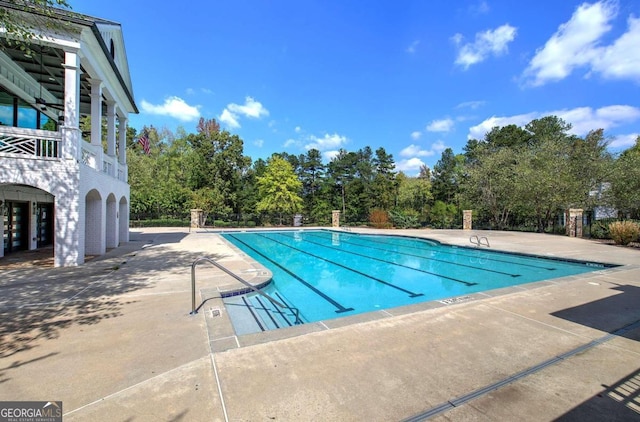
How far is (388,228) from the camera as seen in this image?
23734 mm

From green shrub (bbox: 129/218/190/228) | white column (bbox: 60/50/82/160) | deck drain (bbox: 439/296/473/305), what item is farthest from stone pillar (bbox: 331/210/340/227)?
deck drain (bbox: 439/296/473/305)

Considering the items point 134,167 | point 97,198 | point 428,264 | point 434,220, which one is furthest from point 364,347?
point 134,167

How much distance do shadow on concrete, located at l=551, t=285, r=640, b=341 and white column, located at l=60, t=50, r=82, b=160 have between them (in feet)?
34.7

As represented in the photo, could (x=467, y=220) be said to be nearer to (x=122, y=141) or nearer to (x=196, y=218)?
(x=196, y=218)

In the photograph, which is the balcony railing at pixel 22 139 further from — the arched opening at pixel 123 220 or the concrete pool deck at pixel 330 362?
the arched opening at pixel 123 220

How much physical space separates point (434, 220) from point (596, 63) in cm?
1424

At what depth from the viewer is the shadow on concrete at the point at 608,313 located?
12.4 ft

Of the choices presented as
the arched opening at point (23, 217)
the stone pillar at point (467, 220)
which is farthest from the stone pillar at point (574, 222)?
the arched opening at point (23, 217)

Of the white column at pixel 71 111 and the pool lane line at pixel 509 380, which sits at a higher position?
the white column at pixel 71 111

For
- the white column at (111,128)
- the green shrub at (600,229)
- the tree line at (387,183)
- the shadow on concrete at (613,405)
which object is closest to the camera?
the shadow on concrete at (613,405)

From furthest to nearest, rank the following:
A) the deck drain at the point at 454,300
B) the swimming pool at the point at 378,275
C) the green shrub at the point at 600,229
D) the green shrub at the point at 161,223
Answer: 1. the green shrub at the point at 161,223
2. the green shrub at the point at 600,229
3. the swimming pool at the point at 378,275
4. the deck drain at the point at 454,300

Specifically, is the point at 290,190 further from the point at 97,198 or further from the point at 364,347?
the point at 364,347

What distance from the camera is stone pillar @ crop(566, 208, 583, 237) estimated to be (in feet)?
55.6

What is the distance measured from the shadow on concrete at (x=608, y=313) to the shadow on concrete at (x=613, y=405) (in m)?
1.54
